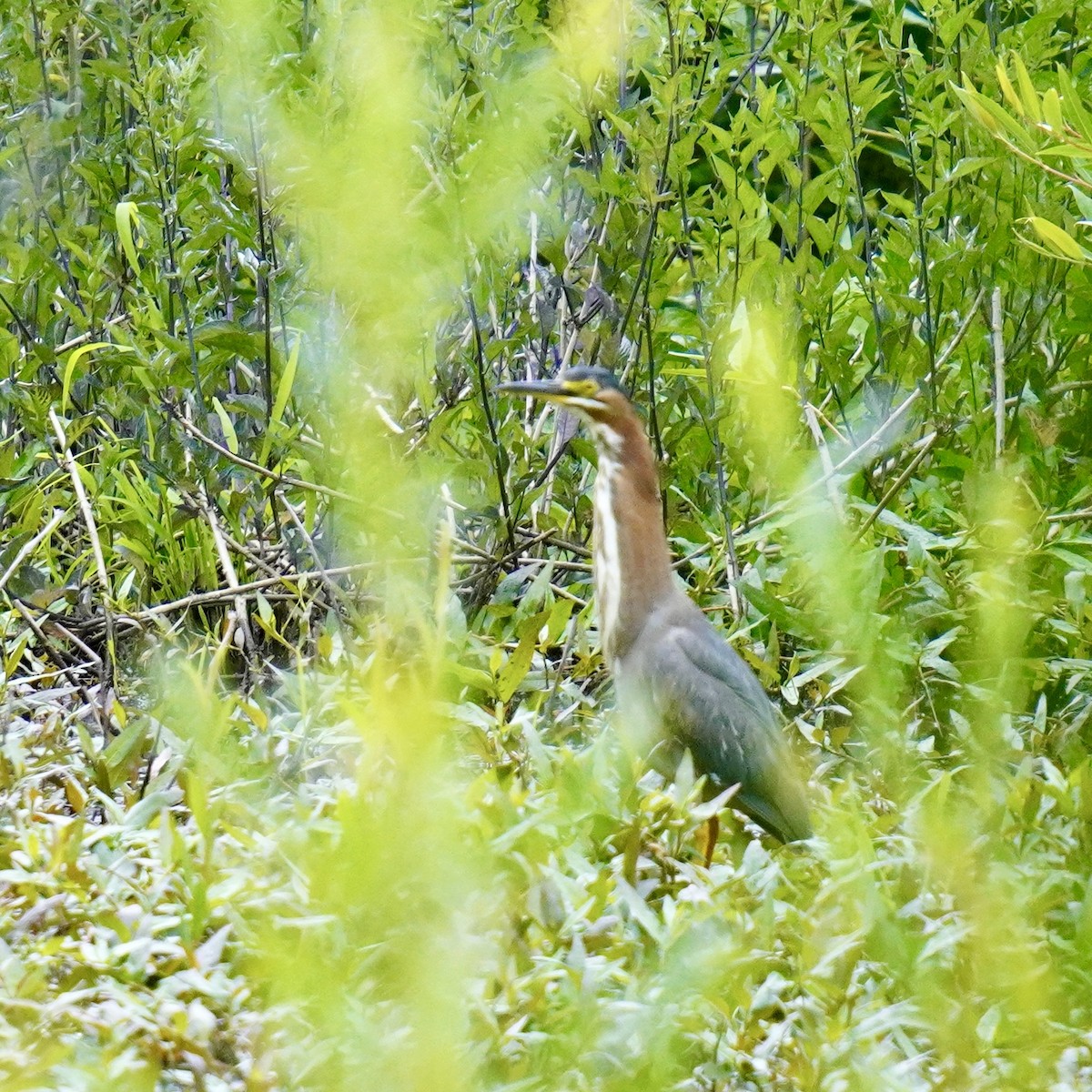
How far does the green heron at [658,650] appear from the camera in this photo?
294cm

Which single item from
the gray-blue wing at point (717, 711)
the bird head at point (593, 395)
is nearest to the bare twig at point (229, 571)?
the bird head at point (593, 395)

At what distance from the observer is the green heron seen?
9.63ft

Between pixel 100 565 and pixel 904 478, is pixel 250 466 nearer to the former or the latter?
pixel 100 565

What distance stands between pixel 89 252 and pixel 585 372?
4.53ft

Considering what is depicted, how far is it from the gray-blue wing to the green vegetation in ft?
0.40

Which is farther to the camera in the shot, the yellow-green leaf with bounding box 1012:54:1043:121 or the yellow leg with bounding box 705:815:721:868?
the yellow leg with bounding box 705:815:721:868

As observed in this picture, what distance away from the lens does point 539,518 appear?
11.9 feet

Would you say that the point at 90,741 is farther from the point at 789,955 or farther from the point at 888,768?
the point at 888,768

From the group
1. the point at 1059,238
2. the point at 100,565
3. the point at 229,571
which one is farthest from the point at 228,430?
the point at 1059,238

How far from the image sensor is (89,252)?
375 centimetres

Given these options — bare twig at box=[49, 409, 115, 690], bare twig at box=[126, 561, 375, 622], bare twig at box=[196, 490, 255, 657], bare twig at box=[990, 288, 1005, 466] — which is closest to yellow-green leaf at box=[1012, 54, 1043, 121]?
bare twig at box=[990, 288, 1005, 466]

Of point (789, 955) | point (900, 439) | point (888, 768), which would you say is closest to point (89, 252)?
point (900, 439)

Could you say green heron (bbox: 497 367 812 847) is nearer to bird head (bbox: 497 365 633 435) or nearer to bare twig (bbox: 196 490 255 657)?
bird head (bbox: 497 365 633 435)

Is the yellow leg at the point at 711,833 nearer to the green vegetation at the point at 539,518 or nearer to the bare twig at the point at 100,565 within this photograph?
the green vegetation at the point at 539,518
